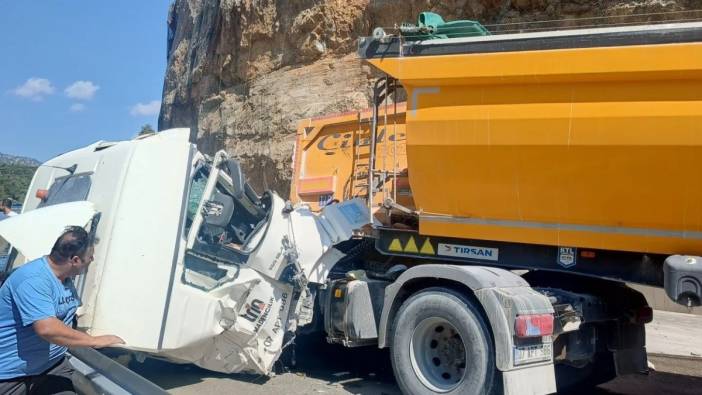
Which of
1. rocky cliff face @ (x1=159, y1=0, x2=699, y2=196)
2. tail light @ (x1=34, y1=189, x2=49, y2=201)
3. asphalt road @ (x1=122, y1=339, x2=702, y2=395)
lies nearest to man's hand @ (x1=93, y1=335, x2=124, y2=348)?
asphalt road @ (x1=122, y1=339, x2=702, y2=395)

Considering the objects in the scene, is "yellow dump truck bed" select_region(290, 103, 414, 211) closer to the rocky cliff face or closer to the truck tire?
the truck tire

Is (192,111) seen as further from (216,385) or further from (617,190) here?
(617,190)

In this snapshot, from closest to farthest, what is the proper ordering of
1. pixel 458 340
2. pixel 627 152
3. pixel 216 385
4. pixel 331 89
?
pixel 627 152 < pixel 458 340 < pixel 216 385 < pixel 331 89

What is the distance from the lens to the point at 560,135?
4.46 meters

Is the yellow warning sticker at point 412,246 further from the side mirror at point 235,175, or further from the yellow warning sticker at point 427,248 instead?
the side mirror at point 235,175

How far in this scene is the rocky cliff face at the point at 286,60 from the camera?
12797 millimetres

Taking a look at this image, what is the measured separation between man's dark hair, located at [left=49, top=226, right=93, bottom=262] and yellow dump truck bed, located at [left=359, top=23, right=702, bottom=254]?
2606 mm

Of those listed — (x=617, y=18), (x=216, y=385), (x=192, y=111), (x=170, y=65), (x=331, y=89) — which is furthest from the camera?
(x=170, y=65)

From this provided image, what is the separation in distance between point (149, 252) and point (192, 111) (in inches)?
704

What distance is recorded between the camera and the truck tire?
4.53 m

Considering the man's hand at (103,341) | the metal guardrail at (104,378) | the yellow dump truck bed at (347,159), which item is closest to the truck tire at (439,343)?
the yellow dump truck bed at (347,159)

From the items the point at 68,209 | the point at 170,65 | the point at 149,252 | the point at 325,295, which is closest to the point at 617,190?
the point at 325,295

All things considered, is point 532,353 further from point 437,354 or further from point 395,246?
point 395,246

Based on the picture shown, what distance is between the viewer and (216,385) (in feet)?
18.7
